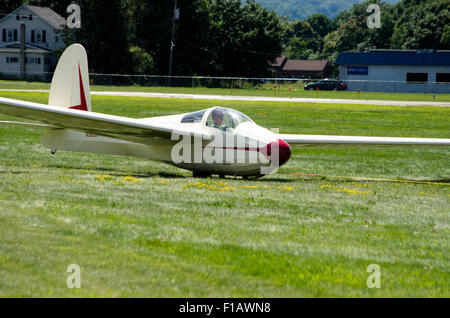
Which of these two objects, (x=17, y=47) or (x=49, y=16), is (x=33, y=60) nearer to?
(x=17, y=47)

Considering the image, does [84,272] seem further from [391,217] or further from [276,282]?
[391,217]

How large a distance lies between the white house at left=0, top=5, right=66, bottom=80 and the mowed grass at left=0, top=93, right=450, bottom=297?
266ft

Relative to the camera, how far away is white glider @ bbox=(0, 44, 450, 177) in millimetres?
12383

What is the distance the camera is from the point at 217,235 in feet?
24.6

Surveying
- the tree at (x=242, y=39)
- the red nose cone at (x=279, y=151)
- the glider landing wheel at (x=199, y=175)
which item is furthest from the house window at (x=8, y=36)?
the red nose cone at (x=279, y=151)

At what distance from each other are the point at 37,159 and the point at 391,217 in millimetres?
10480

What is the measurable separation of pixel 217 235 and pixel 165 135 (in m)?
6.02

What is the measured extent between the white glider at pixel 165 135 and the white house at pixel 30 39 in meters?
78.4

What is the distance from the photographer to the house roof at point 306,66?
503 feet

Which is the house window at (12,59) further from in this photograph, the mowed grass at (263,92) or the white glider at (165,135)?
the white glider at (165,135)

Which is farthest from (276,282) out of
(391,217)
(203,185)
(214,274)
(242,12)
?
(242,12)

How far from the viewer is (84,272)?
575 cm

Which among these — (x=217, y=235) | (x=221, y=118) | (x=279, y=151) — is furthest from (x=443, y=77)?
(x=217, y=235)
